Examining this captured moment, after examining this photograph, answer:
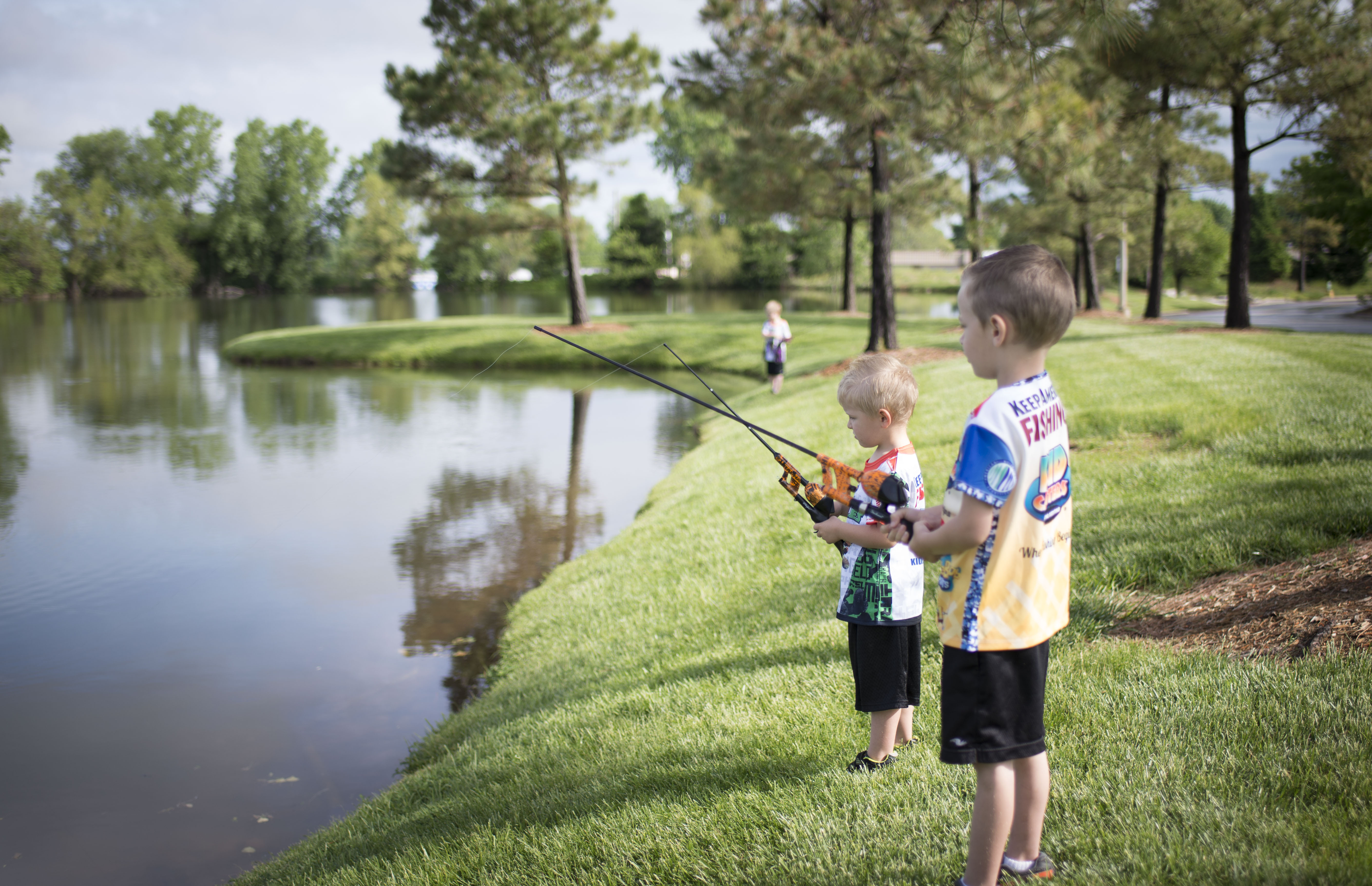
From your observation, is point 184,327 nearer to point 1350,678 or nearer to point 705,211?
point 705,211

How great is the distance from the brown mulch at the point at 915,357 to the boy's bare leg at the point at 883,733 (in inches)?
526

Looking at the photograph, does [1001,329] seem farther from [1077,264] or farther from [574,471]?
[1077,264]

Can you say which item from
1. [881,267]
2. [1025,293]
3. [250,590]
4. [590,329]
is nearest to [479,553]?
[250,590]

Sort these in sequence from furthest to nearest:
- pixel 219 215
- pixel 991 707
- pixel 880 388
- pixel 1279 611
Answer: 1. pixel 219 215
2. pixel 1279 611
3. pixel 880 388
4. pixel 991 707

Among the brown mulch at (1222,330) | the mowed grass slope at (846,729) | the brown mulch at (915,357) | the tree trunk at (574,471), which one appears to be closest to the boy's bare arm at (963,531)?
the mowed grass slope at (846,729)

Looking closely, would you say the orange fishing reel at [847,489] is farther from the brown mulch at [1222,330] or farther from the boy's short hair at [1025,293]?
the brown mulch at [1222,330]

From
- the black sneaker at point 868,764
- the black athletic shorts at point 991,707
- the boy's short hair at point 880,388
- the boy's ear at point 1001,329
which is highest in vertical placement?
the boy's ear at point 1001,329

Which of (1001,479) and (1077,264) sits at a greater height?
(1077,264)

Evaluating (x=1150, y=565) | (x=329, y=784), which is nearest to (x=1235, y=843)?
(x=1150, y=565)

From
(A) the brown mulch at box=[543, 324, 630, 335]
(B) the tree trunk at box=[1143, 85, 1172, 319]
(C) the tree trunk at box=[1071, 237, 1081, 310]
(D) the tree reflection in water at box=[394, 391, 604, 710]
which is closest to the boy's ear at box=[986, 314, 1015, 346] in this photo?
(D) the tree reflection in water at box=[394, 391, 604, 710]

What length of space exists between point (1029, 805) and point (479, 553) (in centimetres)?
743

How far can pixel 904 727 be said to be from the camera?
322cm

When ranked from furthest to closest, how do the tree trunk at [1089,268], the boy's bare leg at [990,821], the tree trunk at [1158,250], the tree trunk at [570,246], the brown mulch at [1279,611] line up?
1. the tree trunk at [1089,268]
2. the tree trunk at [570,246]
3. the tree trunk at [1158,250]
4. the brown mulch at [1279,611]
5. the boy's bare leg at [990,821]

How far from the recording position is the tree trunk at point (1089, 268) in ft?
96.5
